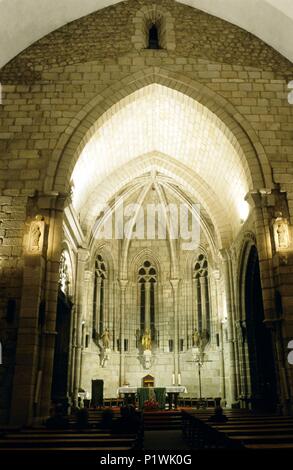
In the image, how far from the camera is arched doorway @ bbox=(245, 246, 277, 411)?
12.7m

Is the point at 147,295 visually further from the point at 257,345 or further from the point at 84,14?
the point at 84,14

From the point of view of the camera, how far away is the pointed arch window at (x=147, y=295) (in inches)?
886

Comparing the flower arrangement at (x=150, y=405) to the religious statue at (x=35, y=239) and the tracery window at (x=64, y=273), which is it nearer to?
the tracery window at (x=64, y=273)

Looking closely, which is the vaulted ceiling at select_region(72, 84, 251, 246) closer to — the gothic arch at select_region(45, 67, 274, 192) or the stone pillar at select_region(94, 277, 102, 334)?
the gothic arch at select_region(45, 67, 274, 192)

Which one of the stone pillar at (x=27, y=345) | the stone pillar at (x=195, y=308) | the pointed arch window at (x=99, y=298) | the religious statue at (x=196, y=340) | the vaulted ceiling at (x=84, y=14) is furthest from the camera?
the stone pillar at (x=195, y=308)

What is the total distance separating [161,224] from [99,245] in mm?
4001

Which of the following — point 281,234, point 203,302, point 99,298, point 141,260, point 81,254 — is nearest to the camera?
point 281,234

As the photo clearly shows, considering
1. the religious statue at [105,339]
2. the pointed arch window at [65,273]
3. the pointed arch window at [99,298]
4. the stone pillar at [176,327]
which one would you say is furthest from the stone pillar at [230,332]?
the pointed arch window at [99,298]

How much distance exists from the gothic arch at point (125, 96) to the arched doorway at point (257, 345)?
334 centimetres

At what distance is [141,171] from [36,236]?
9007 mm

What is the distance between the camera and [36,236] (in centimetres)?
1034

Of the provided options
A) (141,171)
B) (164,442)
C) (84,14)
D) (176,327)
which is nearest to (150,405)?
(176,327)
